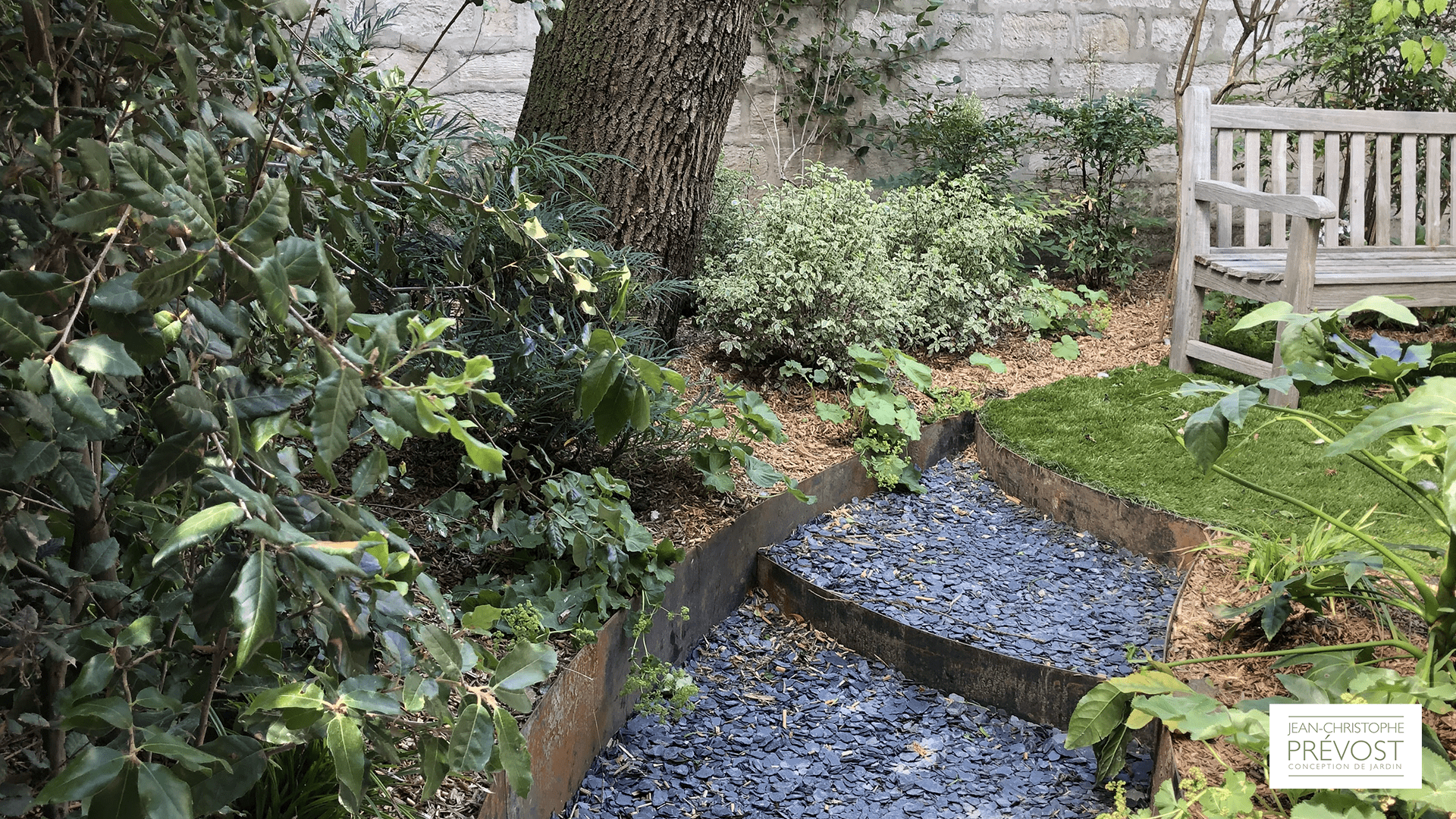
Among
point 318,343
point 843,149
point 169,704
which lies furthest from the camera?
point 843,149

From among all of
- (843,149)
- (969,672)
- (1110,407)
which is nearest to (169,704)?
(969,672)

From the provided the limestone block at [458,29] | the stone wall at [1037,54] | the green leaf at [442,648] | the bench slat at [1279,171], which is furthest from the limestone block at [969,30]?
the green leaf at [442,648]

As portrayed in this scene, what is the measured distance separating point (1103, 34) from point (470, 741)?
607 centimetres

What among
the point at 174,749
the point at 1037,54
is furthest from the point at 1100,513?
the point at 1037,54

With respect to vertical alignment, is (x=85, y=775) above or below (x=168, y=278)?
below

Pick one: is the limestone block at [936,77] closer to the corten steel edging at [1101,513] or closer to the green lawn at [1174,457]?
the green lawn at [1174,457]

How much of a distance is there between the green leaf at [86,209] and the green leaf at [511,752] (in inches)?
23.2

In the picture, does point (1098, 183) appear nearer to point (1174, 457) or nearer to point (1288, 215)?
point (1288, 215)

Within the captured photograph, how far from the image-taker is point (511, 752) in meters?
1.05

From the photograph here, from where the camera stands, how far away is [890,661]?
271 centimetres

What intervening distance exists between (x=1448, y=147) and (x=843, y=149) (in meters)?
3.13

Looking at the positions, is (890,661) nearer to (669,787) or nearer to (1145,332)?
(669,787)

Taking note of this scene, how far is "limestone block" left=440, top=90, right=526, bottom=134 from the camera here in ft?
17.7

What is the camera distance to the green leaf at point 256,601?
30.0 inches
